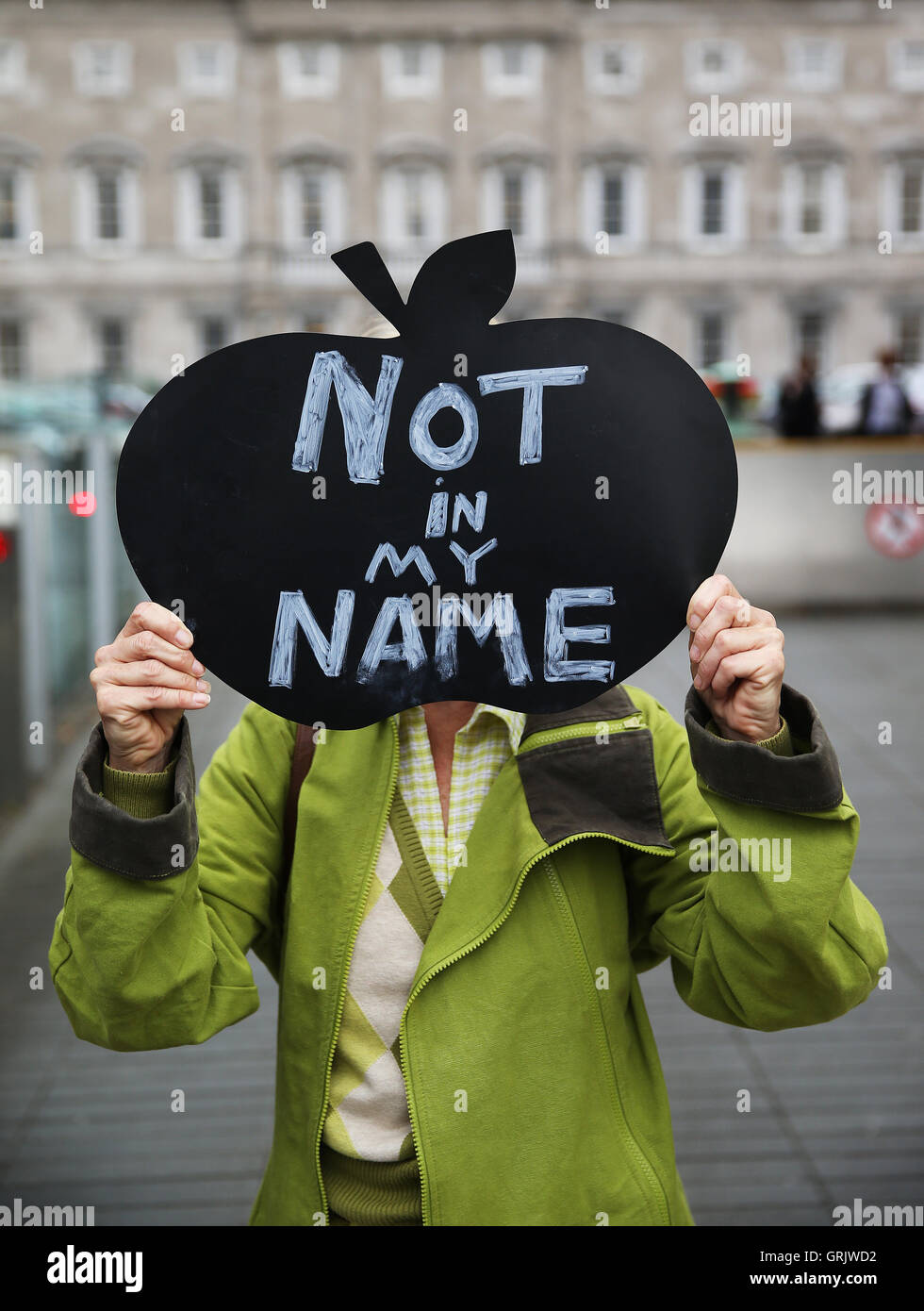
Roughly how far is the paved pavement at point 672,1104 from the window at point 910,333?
3760cm

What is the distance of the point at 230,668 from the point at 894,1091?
2662 mm

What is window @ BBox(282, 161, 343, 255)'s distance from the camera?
39000mm

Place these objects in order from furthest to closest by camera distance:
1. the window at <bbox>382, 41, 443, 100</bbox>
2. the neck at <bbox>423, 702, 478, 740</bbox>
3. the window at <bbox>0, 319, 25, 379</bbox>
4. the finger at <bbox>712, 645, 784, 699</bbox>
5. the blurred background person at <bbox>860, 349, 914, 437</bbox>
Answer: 1. the window at <bbox>0, 319, 25, 379</bbox>
2. the window at <bbox>382, 41, 443, 100</bbox>
3. the blurred background person at <bbox>860, 349, 914, 437</bbox>
4. the neck at <bbox>423, 702, 478, 740</bbox>
5. the finger at <bbox>712, 645, 784, 699</bbox>

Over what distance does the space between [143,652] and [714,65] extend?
136 feet

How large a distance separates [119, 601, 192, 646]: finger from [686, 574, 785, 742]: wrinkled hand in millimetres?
510

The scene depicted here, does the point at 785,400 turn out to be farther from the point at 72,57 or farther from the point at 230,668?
the point at 72,57

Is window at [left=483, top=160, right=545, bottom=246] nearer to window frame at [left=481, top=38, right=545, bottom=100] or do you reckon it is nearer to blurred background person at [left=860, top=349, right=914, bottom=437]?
window frame at [left=481, top=38, right=545, bottom=100]

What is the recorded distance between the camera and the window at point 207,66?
3841cm

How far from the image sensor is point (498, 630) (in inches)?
58.6

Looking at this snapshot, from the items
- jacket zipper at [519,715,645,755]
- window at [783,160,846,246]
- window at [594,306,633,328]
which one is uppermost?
window at [783,160,846,246]

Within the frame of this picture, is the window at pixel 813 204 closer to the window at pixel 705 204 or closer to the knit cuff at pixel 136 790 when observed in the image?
the window at pixel 705 204

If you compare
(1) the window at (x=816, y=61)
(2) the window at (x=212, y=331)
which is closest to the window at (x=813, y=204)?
(1) the window at (x=816, y=61)

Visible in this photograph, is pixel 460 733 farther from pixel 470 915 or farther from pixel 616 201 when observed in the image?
pixel 616 201

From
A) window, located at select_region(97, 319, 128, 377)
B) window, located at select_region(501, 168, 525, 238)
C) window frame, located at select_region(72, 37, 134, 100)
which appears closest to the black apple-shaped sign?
window, located at select_region(501, 168, 525, 238)
